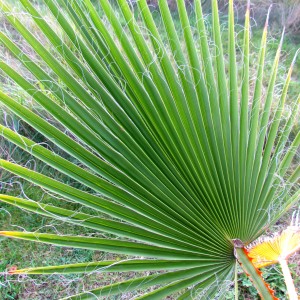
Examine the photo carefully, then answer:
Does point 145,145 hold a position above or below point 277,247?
above

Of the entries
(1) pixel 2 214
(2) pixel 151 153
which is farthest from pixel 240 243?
(1) pixel 2 214

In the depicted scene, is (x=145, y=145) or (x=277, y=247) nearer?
(x=145, y=145)

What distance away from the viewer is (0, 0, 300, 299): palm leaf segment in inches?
41.7

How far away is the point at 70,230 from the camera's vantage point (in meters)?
2.37

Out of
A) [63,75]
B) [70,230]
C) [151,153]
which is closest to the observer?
[63,75]

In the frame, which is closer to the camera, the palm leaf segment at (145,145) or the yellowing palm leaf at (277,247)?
the palm leaf segment at (145,145)

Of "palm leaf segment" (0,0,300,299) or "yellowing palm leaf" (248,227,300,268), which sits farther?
"yellowing palm leaf" (248,227,300,268)

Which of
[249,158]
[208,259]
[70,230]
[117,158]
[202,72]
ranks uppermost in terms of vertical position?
[202,72]

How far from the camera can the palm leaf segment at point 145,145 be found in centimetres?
106

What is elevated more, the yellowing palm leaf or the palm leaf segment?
the palm leaf segment

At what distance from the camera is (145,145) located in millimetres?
1139

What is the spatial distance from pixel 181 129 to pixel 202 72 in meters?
0.20

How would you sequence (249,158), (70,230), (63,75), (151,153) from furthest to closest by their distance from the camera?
(70,230) < (249,158) < (151,153) < (63,75)

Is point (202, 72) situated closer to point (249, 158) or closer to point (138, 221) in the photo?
point (249, 158)
